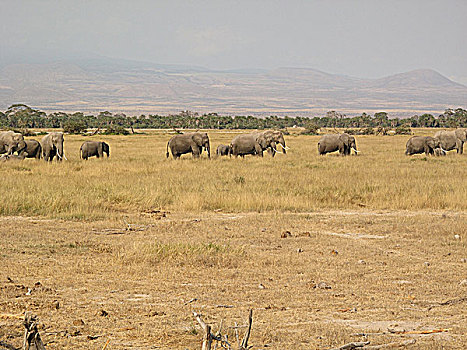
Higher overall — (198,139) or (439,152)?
(198,139)

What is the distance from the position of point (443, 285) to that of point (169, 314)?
364 cm

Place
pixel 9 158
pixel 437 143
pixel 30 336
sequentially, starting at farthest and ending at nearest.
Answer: pixel 437 143
pixel 9 158
pixel 30 336

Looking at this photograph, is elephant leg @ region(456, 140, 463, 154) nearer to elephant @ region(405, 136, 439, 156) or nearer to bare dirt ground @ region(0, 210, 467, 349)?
elephant @ region(405, 136, 439, 156)

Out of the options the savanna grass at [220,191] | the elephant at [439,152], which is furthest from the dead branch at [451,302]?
the elephant at [439,152]

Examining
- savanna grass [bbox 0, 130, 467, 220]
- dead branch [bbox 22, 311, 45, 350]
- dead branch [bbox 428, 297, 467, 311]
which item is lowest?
savanna grass [bbox 0, 130, 467, 220]

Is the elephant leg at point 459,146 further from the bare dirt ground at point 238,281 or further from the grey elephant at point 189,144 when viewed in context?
the bare dirt ground at point 238,281

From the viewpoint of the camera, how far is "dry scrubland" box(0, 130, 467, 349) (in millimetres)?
6250

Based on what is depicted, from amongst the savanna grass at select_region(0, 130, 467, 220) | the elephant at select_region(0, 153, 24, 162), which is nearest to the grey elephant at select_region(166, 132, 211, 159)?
the elephant at select_region(0, 153, 24, 162)

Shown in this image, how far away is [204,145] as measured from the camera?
102ft

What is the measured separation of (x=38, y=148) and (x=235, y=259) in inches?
916

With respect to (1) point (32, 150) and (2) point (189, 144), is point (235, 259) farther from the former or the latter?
(1) point (32, 150)

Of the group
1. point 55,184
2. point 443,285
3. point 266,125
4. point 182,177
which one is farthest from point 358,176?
point 266,125

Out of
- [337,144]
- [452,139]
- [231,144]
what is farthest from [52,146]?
[452,139]

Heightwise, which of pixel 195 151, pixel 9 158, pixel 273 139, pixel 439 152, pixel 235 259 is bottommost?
pixel 9 158
